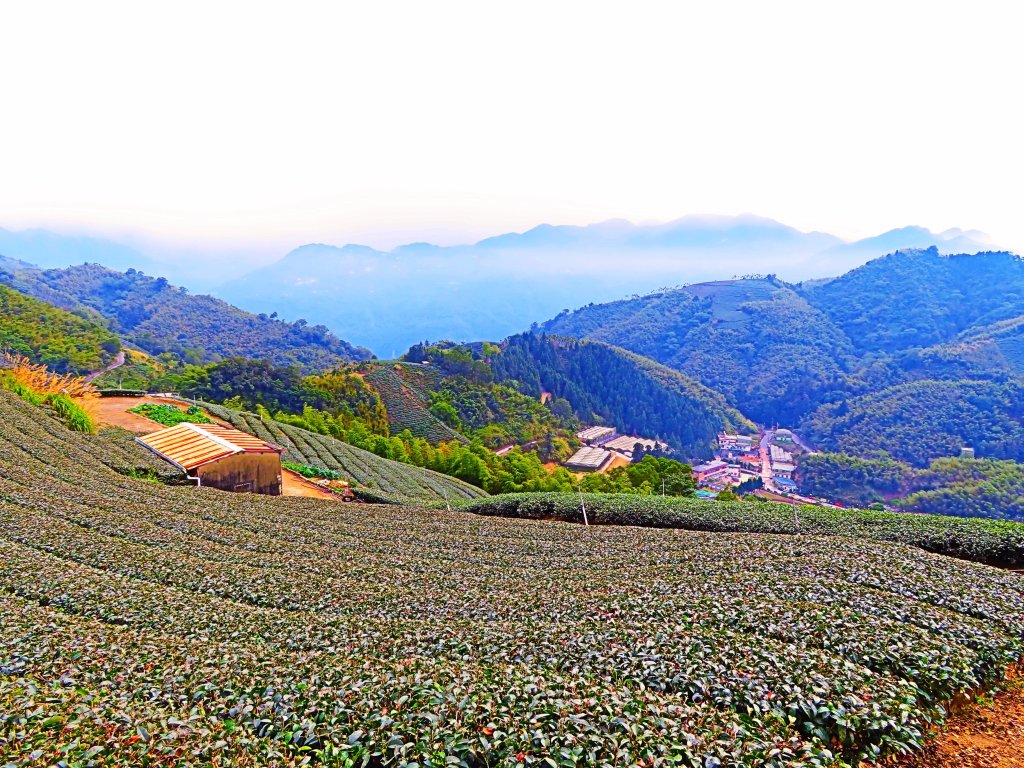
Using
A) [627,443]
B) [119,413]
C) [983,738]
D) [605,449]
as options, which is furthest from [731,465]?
[983,738]

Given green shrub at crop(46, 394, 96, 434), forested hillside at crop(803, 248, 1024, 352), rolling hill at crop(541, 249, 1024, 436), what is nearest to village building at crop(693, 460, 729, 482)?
rolling hill at crop(541, 249, 1024, 436)

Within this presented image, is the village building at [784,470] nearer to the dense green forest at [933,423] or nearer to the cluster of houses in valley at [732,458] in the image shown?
the cluster of houses in valley at [732,458]

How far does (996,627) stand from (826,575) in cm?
194

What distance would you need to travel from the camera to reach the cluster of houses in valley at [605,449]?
6806 cm

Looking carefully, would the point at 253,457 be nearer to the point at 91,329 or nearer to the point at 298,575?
the point at 298,575

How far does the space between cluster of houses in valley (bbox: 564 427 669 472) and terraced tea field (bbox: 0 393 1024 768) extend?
181 feet

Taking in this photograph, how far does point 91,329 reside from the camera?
67.5 metres

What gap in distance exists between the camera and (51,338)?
2336 inches

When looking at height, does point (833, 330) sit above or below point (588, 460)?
above

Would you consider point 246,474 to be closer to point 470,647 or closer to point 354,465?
point 354,465

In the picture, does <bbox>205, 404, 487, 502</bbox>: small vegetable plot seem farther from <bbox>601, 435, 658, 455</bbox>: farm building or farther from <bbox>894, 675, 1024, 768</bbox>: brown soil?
<bbox>601, 435, 658, 455</bbox>: farm building

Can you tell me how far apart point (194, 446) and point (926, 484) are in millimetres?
77033

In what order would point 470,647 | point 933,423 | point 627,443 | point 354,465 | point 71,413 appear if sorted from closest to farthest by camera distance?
1. point 470,647
2. point 71,413
3. point 354,465
4. point 627,443
5. point 933,423

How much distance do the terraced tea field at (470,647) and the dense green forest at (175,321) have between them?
96.4 metres
